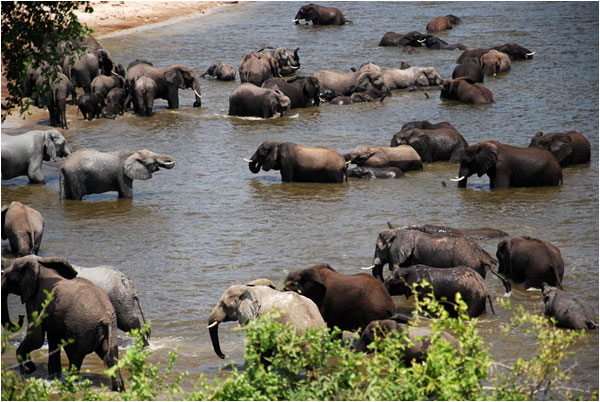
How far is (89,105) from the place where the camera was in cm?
2441

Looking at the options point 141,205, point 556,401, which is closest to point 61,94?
point 141,205

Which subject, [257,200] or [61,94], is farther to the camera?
[61,94]

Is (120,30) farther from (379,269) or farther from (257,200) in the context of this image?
(379,269)

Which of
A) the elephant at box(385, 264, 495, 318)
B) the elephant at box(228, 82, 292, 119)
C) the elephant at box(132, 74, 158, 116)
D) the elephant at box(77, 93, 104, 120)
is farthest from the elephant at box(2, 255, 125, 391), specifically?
the elephant at box(228, 82, 292, 119)

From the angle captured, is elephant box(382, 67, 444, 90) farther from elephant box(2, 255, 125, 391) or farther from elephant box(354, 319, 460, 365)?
elephant box(2, 255, 125, 391)

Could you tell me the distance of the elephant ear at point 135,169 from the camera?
692 inches

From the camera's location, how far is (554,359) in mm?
7656

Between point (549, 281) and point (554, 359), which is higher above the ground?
point (554, 359)

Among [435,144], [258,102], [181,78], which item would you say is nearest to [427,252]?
[435,144]

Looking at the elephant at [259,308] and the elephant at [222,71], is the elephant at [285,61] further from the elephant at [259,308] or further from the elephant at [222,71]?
the elephant at [259,308]

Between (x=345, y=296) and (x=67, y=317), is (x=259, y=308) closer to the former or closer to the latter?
(x=345, y=296)

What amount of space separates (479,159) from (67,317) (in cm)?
1044

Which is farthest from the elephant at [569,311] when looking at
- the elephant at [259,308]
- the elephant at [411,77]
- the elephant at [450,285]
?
the elephant at [411,77]

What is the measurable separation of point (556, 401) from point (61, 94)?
16.8 metres
